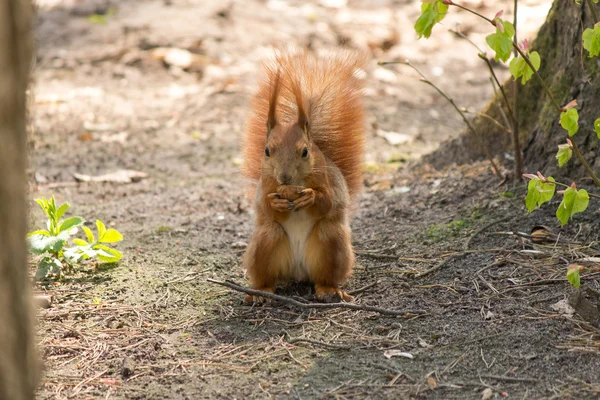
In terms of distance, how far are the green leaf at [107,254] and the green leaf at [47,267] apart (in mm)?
161

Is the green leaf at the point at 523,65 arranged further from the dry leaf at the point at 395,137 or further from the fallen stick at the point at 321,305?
the dry leaf at the point at 395,137

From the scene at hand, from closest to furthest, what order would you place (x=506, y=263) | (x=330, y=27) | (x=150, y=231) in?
(x=506, y=263), (x=150, y=231), (x=330, y=27)

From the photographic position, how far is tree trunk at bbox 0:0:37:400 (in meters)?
1.23

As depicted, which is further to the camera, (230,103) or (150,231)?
(230,103)

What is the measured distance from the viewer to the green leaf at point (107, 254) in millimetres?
2951

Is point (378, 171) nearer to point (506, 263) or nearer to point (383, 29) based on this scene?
point (506, 263)

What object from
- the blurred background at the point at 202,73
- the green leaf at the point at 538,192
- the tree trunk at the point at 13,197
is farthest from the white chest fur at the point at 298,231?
the blurred background at the point at 202,73

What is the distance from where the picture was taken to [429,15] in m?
2.06

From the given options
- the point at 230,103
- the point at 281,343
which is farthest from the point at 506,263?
the point at 230,103

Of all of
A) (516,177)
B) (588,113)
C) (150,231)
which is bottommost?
(150,231)

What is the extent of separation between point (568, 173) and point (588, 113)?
271 millimetres

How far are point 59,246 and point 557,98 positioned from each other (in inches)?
87.6

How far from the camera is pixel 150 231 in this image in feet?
11.7

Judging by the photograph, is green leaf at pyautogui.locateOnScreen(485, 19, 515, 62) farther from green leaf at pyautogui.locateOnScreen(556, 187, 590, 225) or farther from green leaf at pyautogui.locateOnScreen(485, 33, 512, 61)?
green leaf at pyautogui.locateOnScreen(556, 187, 590, 225)
